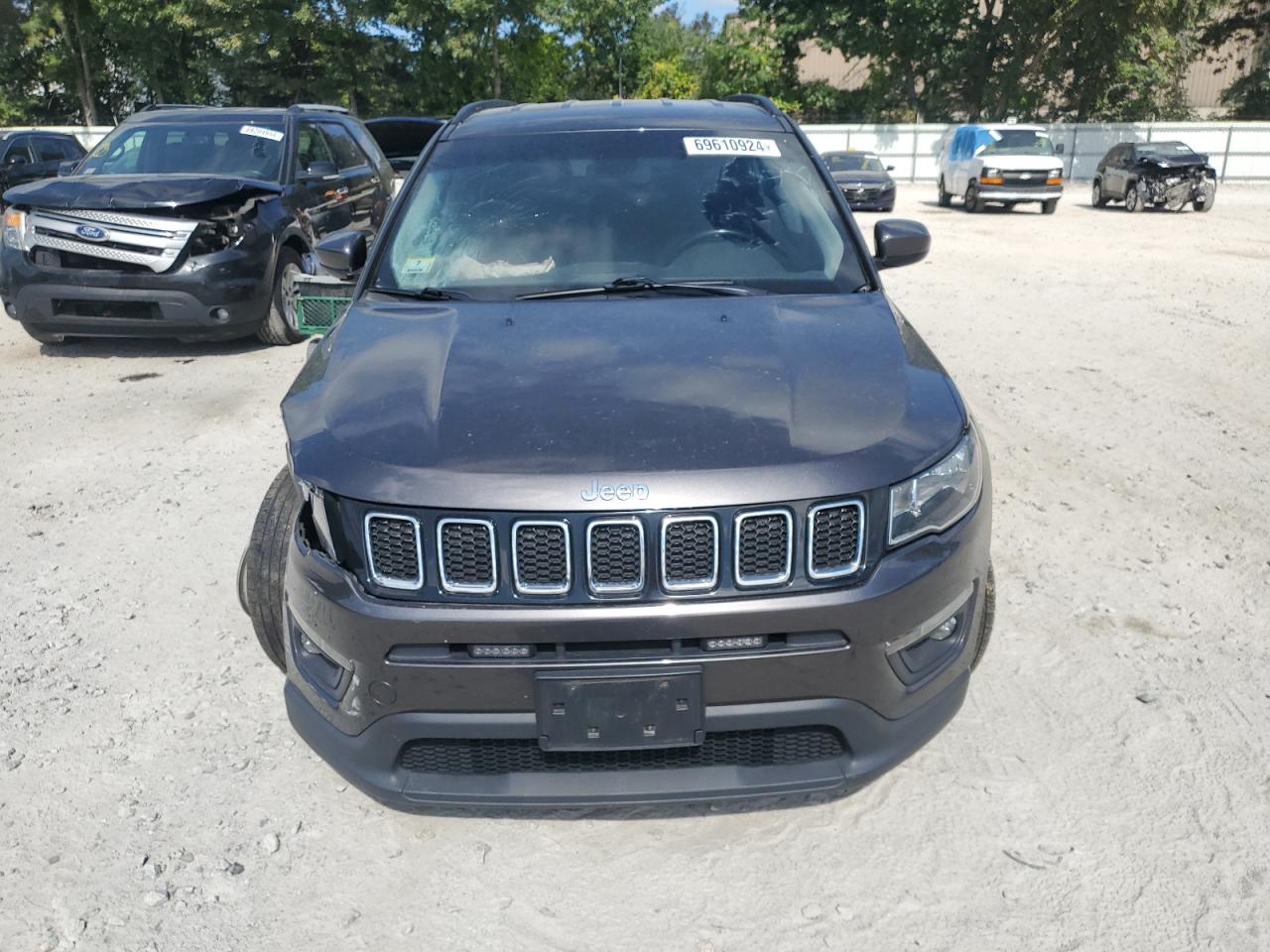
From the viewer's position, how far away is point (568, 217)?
3572 millimetres

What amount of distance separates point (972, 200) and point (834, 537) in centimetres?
2241

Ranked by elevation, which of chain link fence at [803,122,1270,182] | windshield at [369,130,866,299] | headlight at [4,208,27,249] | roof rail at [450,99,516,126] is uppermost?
roof rail at [450,99,516,126]

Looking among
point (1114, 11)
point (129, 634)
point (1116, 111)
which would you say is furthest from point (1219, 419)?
point (1116, 111)

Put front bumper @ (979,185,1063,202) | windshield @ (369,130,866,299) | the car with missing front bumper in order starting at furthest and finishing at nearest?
front bumper @ (979,185,1063,202)
the car with missing front bumper
windshield @ (369,130,866,299)

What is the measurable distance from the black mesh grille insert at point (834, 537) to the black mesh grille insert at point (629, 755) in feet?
1.26

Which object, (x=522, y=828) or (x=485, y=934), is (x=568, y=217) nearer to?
(x=522, y=828)

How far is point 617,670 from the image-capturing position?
2213mm

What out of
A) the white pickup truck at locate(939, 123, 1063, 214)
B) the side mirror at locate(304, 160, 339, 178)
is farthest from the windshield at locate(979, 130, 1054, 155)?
the side mirror at locate(304, 160, 339, 178)

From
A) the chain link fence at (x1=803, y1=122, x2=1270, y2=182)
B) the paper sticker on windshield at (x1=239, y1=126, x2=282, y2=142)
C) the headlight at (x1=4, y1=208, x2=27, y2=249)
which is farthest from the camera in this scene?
the chain link fence at (x1=803, y1=122, x2=1270, y2=182)

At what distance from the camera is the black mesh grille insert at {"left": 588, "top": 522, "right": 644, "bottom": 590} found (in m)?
2.19

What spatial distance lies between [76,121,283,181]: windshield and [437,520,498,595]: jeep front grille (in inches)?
271

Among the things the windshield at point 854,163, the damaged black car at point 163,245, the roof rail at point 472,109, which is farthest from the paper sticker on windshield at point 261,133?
the windshield at point 854,163

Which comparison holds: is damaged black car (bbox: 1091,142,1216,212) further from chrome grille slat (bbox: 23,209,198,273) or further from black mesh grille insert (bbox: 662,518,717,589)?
black mesh grille insert (bbox: 662,518,717,589)

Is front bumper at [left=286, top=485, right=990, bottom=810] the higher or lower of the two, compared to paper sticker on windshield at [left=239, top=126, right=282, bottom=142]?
lower
